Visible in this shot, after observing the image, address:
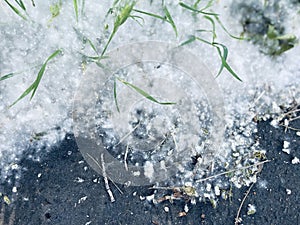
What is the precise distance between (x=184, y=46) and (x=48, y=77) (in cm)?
55

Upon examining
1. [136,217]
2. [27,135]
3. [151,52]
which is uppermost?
[151,52]

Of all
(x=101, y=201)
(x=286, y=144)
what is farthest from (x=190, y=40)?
(x=101, y=201)

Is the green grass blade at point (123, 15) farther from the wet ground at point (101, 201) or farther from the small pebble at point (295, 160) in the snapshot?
the small pebble at point (295, 160)

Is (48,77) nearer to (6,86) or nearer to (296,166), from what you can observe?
(6,86)

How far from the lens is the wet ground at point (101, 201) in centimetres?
199

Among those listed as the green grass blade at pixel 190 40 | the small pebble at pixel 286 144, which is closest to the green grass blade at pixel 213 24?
the green grass blade at pixel 190 40

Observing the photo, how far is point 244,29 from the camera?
2129 mm

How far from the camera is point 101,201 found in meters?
2.01

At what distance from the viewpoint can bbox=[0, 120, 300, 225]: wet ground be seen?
78.4 inches

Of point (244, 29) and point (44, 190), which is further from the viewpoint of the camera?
point (244, 29)

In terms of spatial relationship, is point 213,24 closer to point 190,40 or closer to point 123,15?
point 190,40

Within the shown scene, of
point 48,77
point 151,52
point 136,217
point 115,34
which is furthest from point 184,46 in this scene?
point 136,217

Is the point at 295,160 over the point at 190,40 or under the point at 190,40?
under

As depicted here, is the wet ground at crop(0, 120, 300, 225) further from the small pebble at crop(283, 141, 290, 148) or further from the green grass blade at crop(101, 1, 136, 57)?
the green grass blade at crop(101, 1, 136, 57)
